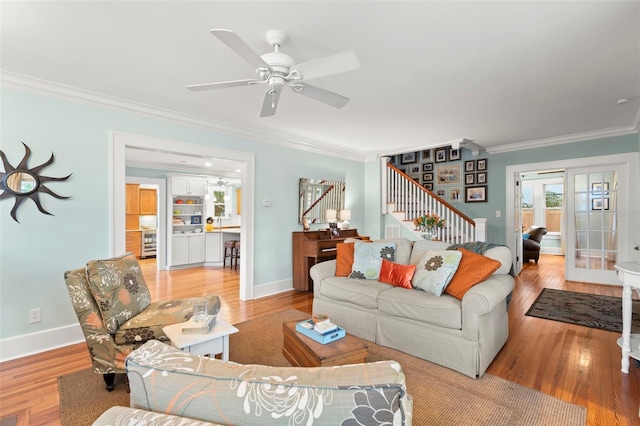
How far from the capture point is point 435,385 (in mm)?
2266

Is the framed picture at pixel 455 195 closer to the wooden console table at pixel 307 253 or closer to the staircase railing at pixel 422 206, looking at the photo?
the staircase railing at pixel 422 206

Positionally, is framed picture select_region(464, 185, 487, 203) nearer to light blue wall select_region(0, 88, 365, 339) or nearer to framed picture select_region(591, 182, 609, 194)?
framed picture select_region(591, 182, 609, 194)

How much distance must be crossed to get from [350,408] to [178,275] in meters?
6.39

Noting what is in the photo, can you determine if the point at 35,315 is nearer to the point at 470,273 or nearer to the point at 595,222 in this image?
the point at 470,273

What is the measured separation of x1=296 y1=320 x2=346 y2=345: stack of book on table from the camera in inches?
85.5

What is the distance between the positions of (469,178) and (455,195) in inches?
17.9

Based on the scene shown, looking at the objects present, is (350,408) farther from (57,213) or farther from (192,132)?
(192,132)

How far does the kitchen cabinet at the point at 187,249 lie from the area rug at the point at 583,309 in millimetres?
6376

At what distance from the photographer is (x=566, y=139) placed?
520 cm

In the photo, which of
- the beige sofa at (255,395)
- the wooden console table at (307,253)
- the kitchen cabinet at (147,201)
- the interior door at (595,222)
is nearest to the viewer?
the beige sofa at (255,395)

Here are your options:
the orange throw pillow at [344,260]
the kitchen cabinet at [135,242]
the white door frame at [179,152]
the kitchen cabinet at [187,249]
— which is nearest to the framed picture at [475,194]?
the orange throw pillow at [344,260]

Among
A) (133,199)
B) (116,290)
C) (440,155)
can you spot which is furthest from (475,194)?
(133,199)

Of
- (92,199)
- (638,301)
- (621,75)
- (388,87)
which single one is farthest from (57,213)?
(638,301)

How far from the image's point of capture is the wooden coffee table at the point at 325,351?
1.96 meters
